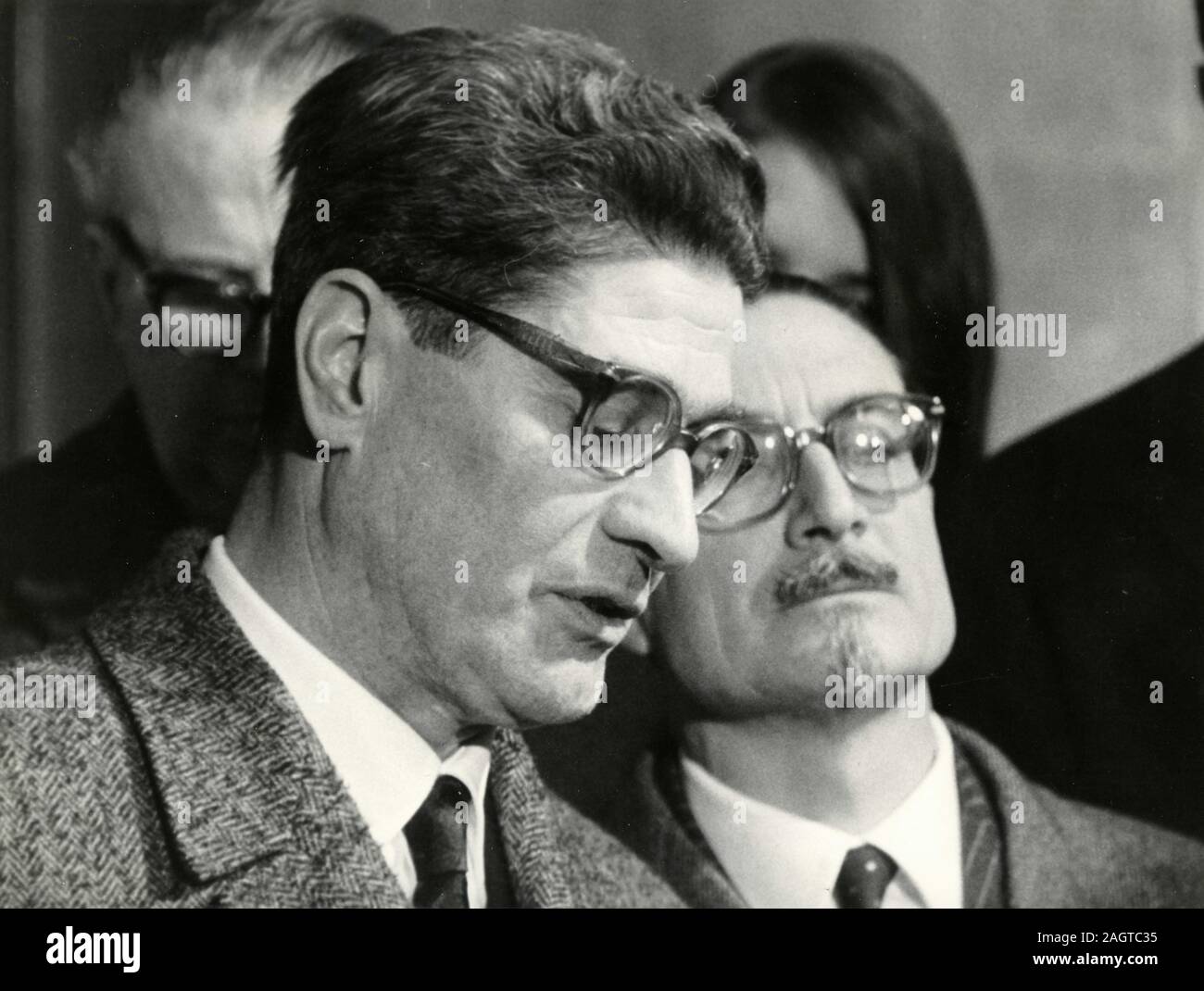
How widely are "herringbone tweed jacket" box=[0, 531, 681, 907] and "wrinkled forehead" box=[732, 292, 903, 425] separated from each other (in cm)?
61

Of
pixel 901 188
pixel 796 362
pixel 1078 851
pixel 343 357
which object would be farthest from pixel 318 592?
pixel 1078 851

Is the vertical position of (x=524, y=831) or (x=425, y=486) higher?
(x=425, y=486)

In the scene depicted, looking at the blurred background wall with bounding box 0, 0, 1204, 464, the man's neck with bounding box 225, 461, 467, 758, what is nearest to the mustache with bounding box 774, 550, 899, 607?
the blurred background wall with bounding box 0, 0, 1204, 464

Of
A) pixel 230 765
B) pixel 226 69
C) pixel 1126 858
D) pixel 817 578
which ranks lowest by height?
pixel 1126 858

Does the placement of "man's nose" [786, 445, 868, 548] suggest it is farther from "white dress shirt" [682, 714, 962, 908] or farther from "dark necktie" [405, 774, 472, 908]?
"dark necktie" [405, 774, 472, 908]

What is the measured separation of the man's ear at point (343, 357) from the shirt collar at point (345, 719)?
0.54 feet

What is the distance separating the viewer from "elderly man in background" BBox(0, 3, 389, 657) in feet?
5.47

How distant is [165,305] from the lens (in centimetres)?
169

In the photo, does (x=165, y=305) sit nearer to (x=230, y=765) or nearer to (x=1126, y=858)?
(x=230, y=765)

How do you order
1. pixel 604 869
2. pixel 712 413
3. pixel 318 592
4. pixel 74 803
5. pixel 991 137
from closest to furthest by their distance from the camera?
1. pixel 74 803
2. pixel 318 592
3. pixel 712 413
4. pixel 604 869
5. pixel 991 137

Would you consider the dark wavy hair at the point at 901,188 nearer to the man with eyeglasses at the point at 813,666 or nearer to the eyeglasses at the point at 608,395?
the man with eyeglasses at the point at 813,666

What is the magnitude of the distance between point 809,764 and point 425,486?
546 mm
